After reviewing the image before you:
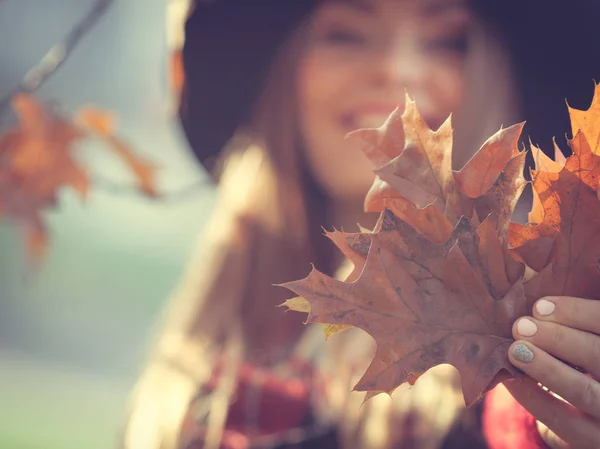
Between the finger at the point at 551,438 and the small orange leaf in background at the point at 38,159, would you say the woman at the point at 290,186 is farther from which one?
the finger at the point at 551,438

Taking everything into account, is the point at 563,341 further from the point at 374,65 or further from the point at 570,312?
the point at 374,65

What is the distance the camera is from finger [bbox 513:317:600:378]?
1.49 feet

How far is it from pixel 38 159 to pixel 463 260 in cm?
110

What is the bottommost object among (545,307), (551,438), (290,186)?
(551,438)

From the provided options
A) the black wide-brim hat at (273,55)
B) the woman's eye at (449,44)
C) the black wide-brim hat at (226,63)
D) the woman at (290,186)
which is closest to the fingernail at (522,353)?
the woman at (290,186)

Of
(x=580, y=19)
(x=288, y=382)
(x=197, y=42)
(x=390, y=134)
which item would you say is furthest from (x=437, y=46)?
(x=390, y=134)

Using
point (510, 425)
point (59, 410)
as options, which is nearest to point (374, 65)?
point (510, 425)

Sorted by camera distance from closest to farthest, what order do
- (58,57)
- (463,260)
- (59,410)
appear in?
(463,260) → (58,57) → (59,410)

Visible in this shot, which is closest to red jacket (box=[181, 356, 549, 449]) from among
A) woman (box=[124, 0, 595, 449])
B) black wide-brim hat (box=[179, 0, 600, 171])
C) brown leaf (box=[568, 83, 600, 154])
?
woman (box=[124, 0, 595, 449])

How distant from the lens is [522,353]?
0.45 m

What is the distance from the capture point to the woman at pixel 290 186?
4.08ft

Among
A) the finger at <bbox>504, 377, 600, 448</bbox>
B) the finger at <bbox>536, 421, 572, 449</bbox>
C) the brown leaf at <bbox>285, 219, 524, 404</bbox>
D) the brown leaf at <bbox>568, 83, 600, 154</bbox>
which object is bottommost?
the finger at <bbox>536, 421, 572, 449</bbox>

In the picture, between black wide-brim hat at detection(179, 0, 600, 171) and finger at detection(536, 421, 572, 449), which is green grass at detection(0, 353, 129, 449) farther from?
finger at detection(536, 421, 572, 449)

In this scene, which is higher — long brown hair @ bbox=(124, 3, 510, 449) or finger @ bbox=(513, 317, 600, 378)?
long brown hair @ bbox=(124, 3, 510, 449)
